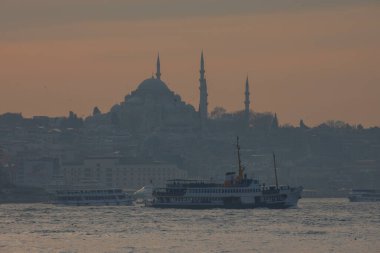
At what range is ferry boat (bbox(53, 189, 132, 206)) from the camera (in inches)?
5600

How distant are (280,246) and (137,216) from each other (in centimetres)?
3286

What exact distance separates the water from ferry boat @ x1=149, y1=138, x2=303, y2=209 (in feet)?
6.36

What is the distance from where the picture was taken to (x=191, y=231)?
94500 millimetres

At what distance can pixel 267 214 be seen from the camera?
4528 inches

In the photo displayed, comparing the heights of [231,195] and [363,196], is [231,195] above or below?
below

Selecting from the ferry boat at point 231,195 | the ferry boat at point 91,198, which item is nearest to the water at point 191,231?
the ferry boat at point 231,195

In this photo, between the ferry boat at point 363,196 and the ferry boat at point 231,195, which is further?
the ferry boat at point 363,196

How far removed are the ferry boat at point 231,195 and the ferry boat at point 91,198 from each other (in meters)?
14.4

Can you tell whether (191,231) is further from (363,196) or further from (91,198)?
(363,196)

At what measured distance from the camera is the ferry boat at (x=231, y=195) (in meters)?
125

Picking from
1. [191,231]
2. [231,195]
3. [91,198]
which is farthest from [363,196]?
[191,231]

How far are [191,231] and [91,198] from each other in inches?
1946

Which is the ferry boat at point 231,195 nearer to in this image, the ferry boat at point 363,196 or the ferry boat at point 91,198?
the ferry boat at point 91,198

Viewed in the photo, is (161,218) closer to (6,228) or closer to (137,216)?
(137,216)
